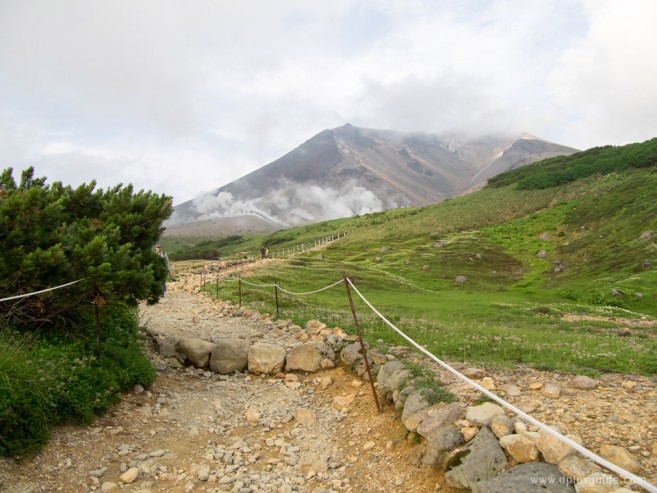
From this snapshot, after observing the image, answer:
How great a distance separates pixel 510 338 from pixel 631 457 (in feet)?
24.4

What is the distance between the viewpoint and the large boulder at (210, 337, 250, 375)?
1023cm

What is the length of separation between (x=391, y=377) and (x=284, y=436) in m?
2.09

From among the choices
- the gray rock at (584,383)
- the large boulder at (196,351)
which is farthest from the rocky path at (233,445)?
the gray rock at (584,383)

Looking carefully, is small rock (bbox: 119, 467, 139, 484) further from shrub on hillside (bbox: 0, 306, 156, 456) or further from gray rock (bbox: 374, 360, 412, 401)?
gray rock (bbox: 374, 360, 412, 401)

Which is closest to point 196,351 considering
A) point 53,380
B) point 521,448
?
point 53,380

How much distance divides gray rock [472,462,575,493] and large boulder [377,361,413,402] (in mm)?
3009

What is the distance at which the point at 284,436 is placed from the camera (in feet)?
23.8

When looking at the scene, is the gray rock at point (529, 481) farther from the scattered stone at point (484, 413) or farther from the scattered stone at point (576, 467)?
the scattered stone at point (484, 413)

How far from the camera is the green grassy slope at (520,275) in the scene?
10969mm

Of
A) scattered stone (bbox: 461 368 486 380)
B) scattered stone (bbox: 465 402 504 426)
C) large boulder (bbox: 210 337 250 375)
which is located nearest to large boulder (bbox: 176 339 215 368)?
large boulder (bbox: 210 337 250 375)

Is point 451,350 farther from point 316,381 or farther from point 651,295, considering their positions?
point 651,295

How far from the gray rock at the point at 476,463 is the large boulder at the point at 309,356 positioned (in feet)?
16.7

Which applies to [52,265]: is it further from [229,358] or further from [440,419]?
[440,419]

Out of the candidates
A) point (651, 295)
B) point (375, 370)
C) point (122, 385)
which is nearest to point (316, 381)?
point (375, 370)
